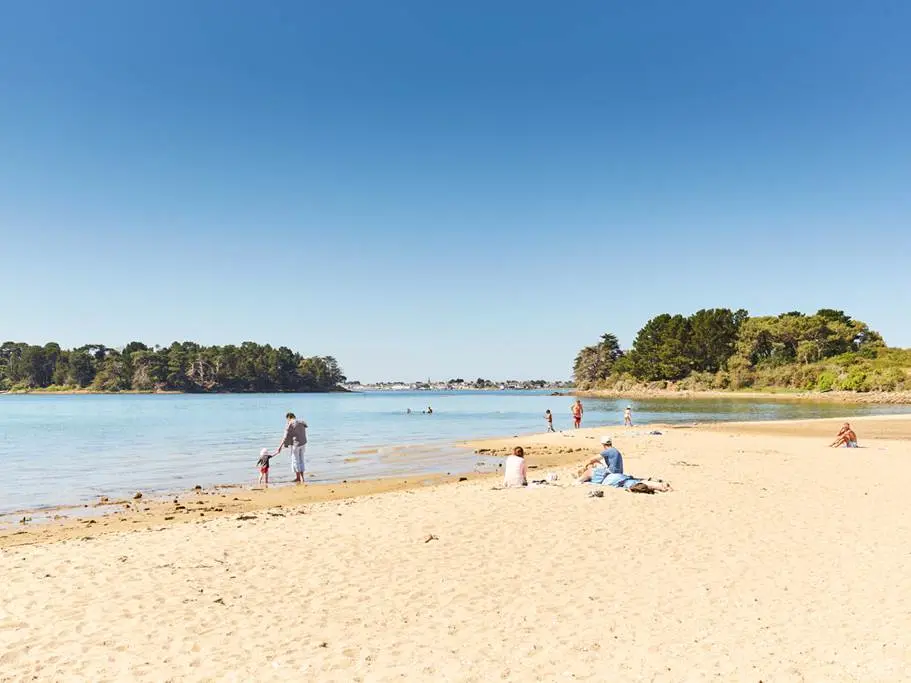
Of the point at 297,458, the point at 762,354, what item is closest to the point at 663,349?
the point at 762,354

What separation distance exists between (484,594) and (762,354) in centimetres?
13116

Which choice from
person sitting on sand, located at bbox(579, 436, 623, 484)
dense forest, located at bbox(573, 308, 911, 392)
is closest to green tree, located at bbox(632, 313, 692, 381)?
dense forest, located at bbox(573, 308, 911, 392)

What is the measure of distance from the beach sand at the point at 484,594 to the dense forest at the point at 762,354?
301ft

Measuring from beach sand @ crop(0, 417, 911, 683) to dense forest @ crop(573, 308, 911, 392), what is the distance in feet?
301

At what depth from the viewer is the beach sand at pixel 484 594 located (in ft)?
20.3

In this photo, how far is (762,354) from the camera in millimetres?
124000

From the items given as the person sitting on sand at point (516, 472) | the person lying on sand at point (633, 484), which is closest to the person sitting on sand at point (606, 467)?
the person lying on sand at point (633, 484)

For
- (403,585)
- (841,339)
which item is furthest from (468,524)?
(841,339)

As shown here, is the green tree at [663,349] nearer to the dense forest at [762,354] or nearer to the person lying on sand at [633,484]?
the dense forest at [762,354]

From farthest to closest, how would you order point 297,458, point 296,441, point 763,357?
point 763,357 < point 297,458 < point 296,441

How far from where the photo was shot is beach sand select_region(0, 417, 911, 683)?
6.20 m

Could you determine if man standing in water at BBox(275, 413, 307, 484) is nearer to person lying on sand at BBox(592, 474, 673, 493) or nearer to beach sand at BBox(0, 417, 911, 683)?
beach sand at BBox(0, 417, 911, 683)

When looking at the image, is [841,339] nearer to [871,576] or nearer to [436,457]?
[436,457]

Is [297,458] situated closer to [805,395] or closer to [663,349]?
[805,395]
